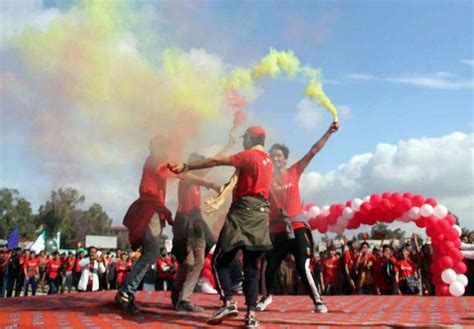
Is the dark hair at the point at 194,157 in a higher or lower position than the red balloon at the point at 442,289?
higher

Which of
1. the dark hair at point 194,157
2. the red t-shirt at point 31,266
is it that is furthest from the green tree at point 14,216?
the dark hair at point 194,157

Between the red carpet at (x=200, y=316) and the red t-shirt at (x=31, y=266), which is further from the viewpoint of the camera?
the red t-shirt at (x=31, y=266)

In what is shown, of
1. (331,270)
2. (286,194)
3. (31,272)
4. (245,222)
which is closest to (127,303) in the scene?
(245,222)

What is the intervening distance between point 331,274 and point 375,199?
7.45 ft

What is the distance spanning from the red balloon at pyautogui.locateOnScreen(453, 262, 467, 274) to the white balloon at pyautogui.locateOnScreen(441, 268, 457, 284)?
140 millimetres

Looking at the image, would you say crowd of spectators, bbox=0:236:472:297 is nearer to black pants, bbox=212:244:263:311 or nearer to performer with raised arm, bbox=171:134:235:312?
performer with raised arm, bbox=171:134:235:312

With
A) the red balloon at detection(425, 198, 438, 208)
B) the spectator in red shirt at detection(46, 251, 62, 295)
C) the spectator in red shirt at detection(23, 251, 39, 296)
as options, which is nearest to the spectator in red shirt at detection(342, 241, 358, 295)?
the red balloon at detection(425, 198, 438, 208)

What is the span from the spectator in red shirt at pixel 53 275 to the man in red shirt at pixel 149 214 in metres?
11.5

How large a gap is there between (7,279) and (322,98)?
44.8 ft

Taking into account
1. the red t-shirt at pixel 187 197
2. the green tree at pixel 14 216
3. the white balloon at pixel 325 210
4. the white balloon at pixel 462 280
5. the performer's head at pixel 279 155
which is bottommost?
the white balloon at pixel 462 280

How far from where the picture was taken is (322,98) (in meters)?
6.94

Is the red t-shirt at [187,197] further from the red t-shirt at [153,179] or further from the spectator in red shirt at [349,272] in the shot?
the spectator in red shirt at [349,272]

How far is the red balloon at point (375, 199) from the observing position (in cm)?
1313

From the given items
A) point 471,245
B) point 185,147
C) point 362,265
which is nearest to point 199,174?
point 185,147
